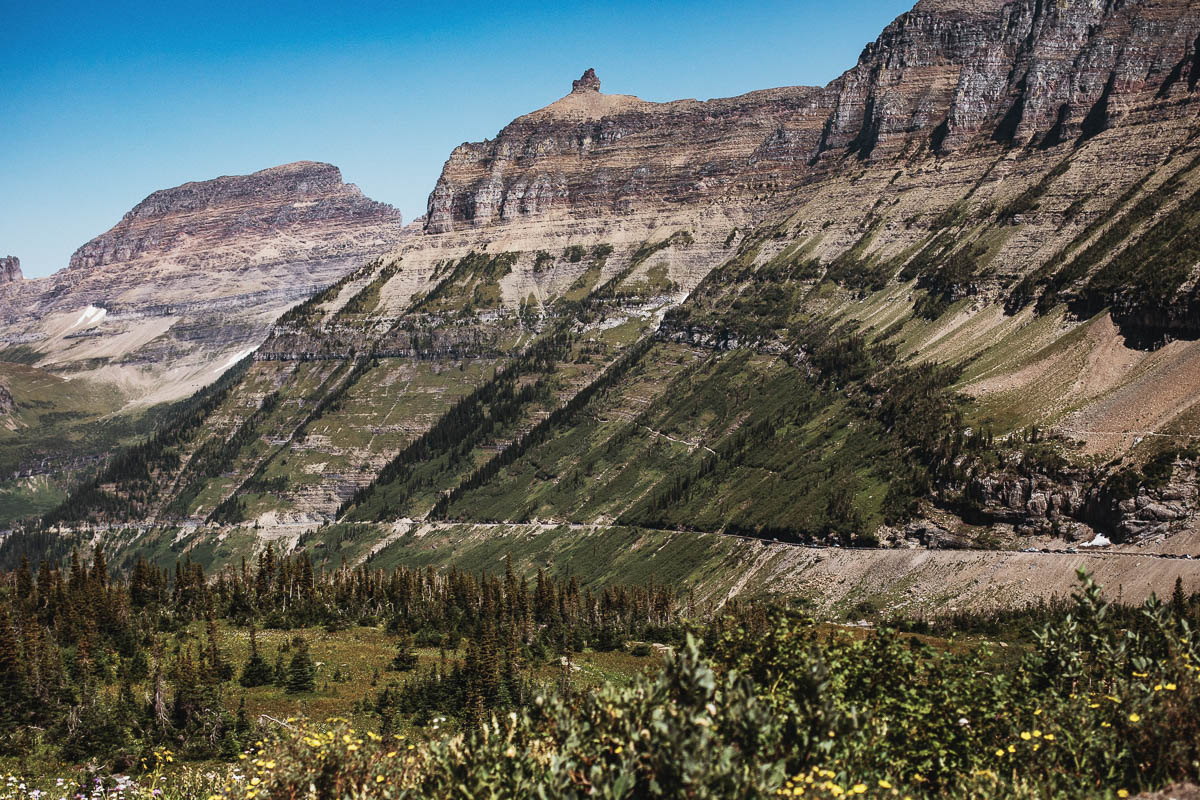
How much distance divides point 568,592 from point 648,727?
159875 mm

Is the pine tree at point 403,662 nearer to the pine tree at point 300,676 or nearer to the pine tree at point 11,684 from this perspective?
the pine tree at point 300,676

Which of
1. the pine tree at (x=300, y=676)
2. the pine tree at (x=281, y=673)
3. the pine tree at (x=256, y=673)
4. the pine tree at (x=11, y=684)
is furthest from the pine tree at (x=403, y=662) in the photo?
the pine tree at (x=11, y=684)

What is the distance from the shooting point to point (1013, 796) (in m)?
30.0

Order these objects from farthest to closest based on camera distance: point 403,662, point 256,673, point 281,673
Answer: point 403,662 < point 281,673 < point 256,673

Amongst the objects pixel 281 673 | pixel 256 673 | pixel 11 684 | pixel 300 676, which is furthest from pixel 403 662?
pixel 11 684

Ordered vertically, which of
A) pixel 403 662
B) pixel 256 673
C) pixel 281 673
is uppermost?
pixel 256 673

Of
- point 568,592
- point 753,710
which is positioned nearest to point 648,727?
point 753,710

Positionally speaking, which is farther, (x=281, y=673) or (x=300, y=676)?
(x=281, y=673)

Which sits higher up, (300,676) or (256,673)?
(256,673)

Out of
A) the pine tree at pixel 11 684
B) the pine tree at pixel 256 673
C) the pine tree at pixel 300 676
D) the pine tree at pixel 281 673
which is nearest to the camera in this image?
the pine tree at pixel 11 684

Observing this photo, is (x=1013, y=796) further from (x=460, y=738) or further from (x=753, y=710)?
(x=460, y=738)

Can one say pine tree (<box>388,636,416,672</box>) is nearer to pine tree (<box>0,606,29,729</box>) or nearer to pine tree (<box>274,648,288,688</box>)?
pine tree (<box>274,648,288,688</box>)

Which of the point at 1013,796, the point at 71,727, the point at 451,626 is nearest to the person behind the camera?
the point at 1013,796

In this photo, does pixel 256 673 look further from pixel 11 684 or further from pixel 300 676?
pixel 11 684
